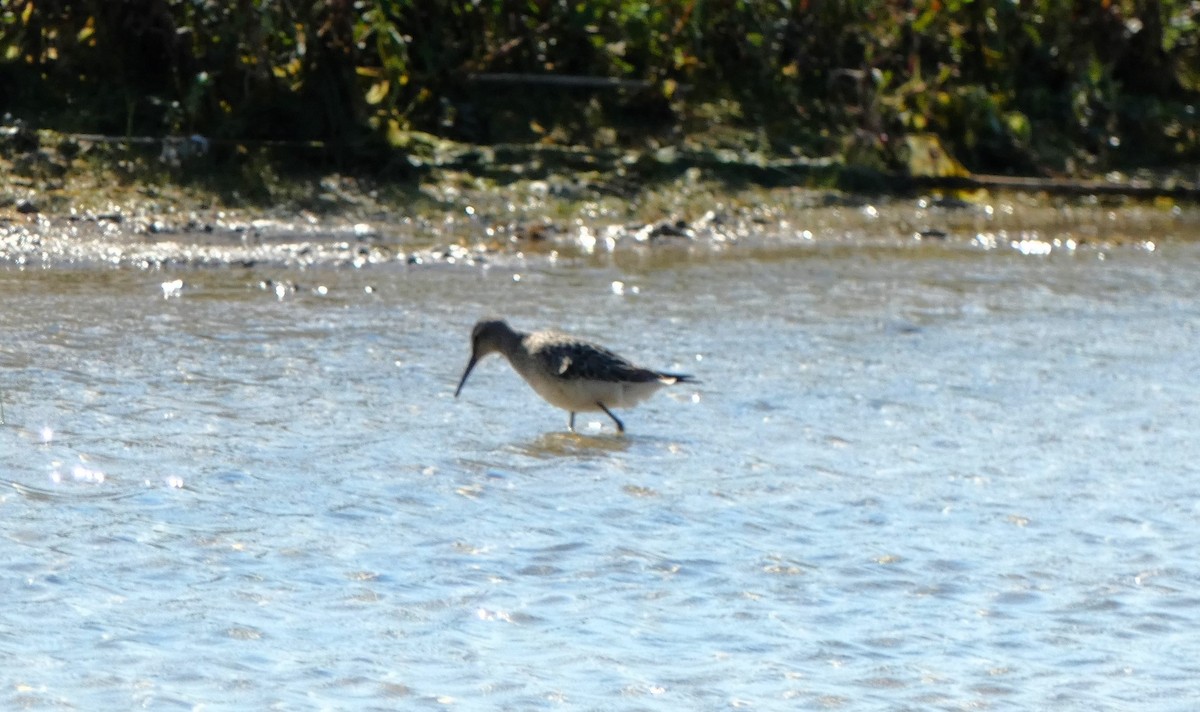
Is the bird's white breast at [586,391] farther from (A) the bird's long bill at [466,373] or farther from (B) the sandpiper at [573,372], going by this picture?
(A) the bird's long bill at [466,373]

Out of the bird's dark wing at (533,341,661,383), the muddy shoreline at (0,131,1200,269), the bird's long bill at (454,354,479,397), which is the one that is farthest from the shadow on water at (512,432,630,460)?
the muddy shoreline at (0,131,1200,269)

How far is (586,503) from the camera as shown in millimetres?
6289

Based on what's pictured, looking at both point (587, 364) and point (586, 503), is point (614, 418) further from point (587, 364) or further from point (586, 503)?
point (586, 503)

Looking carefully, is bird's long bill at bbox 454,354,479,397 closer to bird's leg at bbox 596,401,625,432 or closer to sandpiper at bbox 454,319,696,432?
sandpiper at bbox 454,319,696,432

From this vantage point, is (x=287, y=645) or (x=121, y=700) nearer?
(x=121, y=700)

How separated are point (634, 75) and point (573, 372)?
6.26 metres

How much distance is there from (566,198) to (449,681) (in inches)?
307

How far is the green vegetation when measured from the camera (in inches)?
464

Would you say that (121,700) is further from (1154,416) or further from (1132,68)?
(1132,68)

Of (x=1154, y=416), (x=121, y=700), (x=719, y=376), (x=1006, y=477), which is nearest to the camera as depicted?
(x=121, y=700)

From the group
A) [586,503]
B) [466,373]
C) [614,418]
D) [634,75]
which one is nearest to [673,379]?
[614,418]

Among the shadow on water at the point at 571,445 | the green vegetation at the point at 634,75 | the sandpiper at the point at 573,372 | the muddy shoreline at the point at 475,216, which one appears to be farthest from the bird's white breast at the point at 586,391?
the green vegetation at the point at 634,75

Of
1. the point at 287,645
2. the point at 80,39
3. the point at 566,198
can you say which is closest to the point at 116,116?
the point at 80,39

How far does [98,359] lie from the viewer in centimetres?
793
